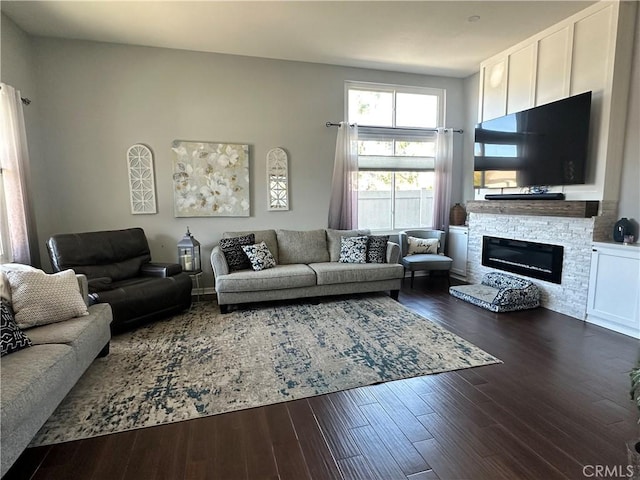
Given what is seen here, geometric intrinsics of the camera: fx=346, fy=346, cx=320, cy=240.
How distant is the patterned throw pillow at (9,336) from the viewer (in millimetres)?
1938

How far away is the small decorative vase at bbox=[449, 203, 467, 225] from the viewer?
18.6 ft

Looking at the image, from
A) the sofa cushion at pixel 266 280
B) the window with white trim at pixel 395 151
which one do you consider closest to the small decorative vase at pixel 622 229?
the window with white trim at pixel 395 151

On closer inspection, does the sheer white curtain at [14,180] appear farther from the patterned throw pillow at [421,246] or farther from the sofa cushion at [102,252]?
the patterned throw pillow at [421,246]

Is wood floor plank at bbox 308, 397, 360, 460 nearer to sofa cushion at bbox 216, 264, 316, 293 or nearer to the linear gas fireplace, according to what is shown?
sofa cushion at bbox 216, 264, 316, 293

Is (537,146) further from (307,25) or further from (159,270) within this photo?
(159,270)

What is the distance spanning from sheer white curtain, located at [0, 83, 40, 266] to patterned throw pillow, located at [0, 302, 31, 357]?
5.62 ft

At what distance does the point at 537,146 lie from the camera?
13.4 ft

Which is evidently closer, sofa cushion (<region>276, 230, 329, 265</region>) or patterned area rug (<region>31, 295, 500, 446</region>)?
patterned area rug (<region>31, 295, 500, 446</region>)

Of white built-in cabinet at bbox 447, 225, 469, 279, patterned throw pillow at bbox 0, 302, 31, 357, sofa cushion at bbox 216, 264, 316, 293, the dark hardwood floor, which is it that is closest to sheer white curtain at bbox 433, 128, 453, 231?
white built-in cabinet at bbox 447, 225, 469, 279

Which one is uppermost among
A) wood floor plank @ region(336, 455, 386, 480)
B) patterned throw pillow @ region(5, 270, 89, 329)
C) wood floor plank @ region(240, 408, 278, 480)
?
patterned throw pillow @ region(5, 270, 89, 329)

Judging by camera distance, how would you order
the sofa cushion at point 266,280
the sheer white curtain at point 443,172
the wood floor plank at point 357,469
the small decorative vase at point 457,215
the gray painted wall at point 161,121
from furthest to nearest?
the small decorative vase at point 457,215 < the sheer white curtain at point 443,172 < the gray painted wall at point 161,121 < the sofa cushion at point 266,280 < the wood floor plank at point 357,469

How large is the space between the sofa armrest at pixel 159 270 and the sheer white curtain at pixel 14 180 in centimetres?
108

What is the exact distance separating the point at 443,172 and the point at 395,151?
2.81 ft

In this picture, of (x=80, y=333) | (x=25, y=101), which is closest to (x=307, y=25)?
(x=25, y=101)
